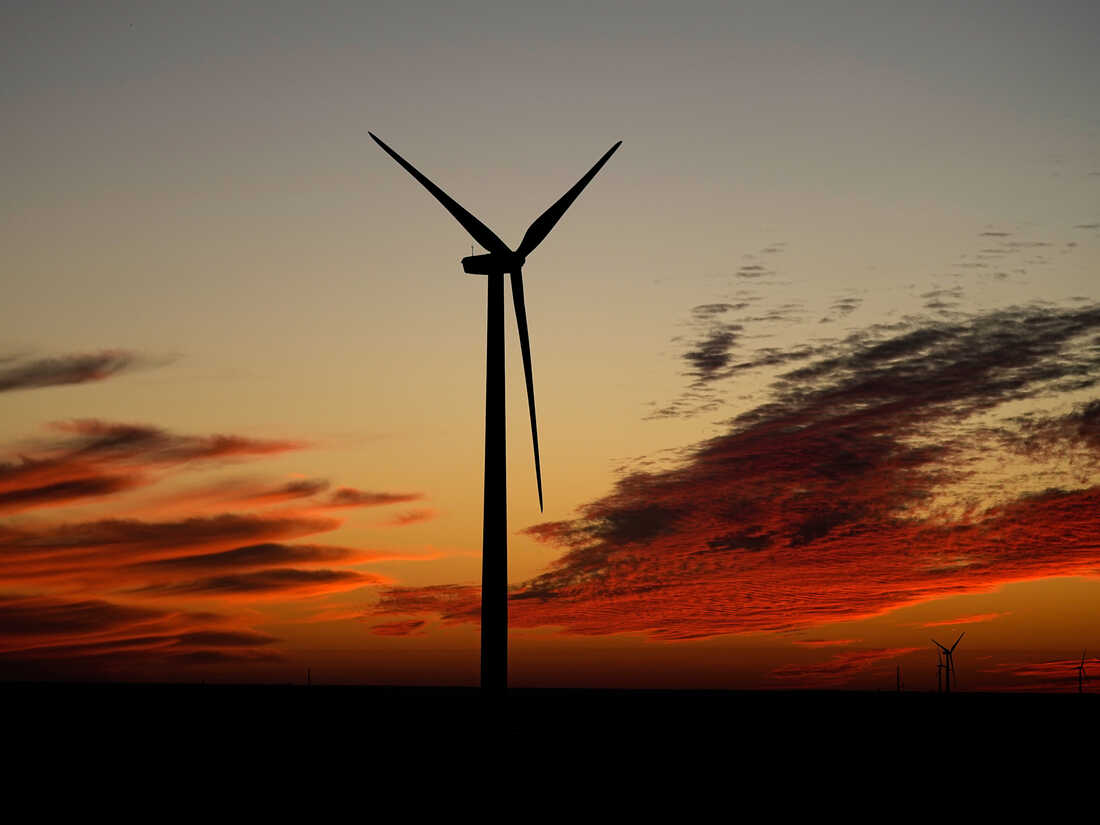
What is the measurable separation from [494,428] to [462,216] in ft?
39.7

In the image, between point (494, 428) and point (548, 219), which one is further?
point (548, 219)

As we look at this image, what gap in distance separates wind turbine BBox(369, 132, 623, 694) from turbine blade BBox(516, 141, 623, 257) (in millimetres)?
49

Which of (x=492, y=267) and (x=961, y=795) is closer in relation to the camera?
(x=492, y=267)

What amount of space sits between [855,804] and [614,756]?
39831mm

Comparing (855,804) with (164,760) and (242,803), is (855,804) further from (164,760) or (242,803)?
(164,760)

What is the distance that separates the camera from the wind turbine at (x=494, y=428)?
56438 millimetres

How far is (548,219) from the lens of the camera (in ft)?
217

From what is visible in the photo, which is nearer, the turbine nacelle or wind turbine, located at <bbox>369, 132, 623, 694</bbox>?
wind turbine, located at <bbox>369, 132, 623, 694</bbox>

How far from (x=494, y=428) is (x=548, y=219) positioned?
13.5 meters

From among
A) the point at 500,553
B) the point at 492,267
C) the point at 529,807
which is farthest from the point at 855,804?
the point at 492,267

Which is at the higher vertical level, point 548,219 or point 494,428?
point 548,219

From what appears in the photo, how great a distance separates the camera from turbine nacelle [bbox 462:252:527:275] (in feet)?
203

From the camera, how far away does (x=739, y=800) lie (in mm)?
74875

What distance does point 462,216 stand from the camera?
64125mm
